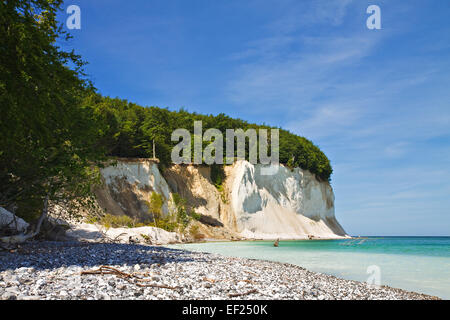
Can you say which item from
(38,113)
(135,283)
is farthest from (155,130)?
(135,283)

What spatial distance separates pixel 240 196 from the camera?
46.6m

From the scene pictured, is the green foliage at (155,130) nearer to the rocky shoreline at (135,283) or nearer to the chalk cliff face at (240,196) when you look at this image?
the chalk cliff face at (240,196)

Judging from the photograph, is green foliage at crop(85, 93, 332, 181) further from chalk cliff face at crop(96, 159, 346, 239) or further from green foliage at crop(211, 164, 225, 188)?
chalk cliff face at crop(96, 159, 346, 239)

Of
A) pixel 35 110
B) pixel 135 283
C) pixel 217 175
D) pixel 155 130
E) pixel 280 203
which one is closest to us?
pixel 135 283

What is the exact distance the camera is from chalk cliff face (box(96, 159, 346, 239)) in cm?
3534

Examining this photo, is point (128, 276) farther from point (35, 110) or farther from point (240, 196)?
point (240, 196)

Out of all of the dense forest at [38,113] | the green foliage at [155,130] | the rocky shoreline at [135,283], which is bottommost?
the rocky shoreline at [135,283]

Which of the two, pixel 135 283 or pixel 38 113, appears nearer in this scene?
pixel 135 283

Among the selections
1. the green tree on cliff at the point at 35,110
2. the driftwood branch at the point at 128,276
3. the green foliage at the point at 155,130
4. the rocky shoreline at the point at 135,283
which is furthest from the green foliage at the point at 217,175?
the driftwood branch at the point at 128,276

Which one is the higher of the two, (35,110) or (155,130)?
(155,130)

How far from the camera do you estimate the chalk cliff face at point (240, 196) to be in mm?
35344
